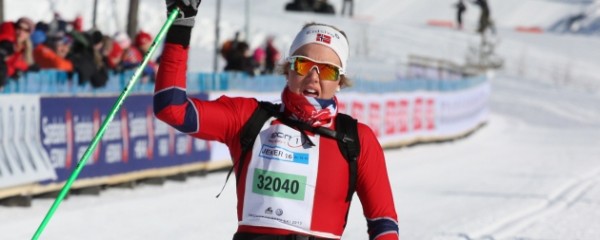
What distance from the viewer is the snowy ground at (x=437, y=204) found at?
1133 centimetres

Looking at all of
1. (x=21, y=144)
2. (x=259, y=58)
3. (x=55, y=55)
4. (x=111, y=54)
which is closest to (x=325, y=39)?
(x=21, y=144)

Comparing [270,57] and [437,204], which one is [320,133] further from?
[270,57]

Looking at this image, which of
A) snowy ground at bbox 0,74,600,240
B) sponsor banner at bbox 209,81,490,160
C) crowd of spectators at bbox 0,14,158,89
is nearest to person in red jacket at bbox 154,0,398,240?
snowy ground at bbox 0,74,600,240

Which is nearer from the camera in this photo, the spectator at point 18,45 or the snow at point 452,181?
the snow at point 452,181

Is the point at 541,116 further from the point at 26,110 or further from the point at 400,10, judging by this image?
the point at 400,10

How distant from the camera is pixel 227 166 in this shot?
17.1 m

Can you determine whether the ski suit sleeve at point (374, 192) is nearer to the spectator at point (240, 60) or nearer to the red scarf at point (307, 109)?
the red scarf at point (307, 109)

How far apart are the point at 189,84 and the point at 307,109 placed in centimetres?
1120

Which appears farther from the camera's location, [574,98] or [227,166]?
[574,98]

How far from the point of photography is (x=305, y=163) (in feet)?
16.2

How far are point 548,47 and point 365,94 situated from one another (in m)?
42.7

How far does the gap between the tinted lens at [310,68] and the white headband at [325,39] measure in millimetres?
100

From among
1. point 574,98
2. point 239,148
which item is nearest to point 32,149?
point 239,148

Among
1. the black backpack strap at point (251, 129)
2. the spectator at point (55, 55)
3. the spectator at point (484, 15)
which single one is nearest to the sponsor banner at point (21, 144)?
the spectator at point (55, 55)
